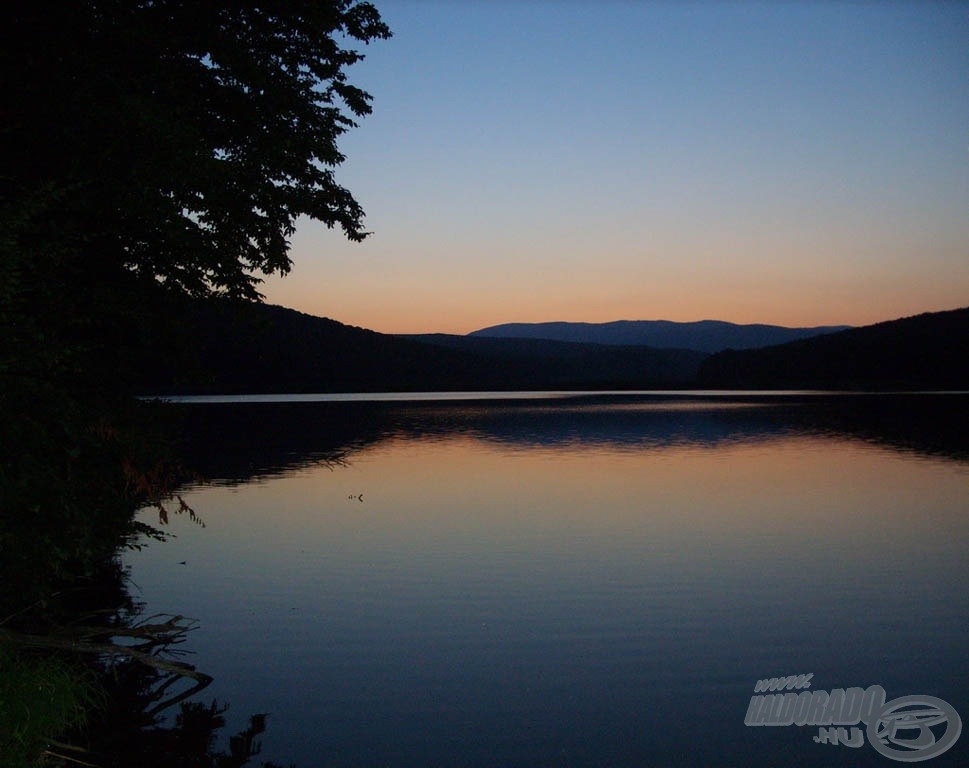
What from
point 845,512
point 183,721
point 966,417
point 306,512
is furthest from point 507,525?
point 966,417

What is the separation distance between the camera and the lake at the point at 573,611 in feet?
35.6

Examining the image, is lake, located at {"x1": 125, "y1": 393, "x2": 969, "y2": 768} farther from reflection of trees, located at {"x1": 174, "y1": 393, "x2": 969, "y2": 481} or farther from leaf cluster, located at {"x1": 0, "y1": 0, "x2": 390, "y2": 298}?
reflection of trees, located at {"x1": 174, "y1": 393, "x2": 969, "y2": 481}

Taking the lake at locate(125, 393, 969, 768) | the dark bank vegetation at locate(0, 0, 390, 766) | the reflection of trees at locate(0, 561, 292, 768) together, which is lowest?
the lake at locate(125, 393, 969, 768)

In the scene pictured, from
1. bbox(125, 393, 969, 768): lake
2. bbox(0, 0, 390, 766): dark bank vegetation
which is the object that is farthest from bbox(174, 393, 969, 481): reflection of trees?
bbox(0, 0, 390, 766): dark bank vegetation

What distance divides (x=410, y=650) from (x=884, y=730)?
6704 mm

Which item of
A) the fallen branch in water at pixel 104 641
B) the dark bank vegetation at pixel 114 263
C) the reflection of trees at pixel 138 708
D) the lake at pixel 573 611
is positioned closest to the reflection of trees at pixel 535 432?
the lake at pixel 573 611

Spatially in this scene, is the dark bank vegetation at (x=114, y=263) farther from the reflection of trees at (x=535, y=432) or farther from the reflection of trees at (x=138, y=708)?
the reflection of trees at (x=535, y=432)

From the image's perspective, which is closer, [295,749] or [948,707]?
[295,749]

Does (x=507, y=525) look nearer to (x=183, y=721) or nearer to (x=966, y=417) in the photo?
(x=183, y=721)

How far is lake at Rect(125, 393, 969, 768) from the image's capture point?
1086cm

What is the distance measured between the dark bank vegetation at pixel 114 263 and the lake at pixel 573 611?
1.38 metres

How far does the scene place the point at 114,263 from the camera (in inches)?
626

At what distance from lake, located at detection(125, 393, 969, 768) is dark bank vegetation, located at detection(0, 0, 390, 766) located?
1.38m

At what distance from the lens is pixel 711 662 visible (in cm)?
1340
